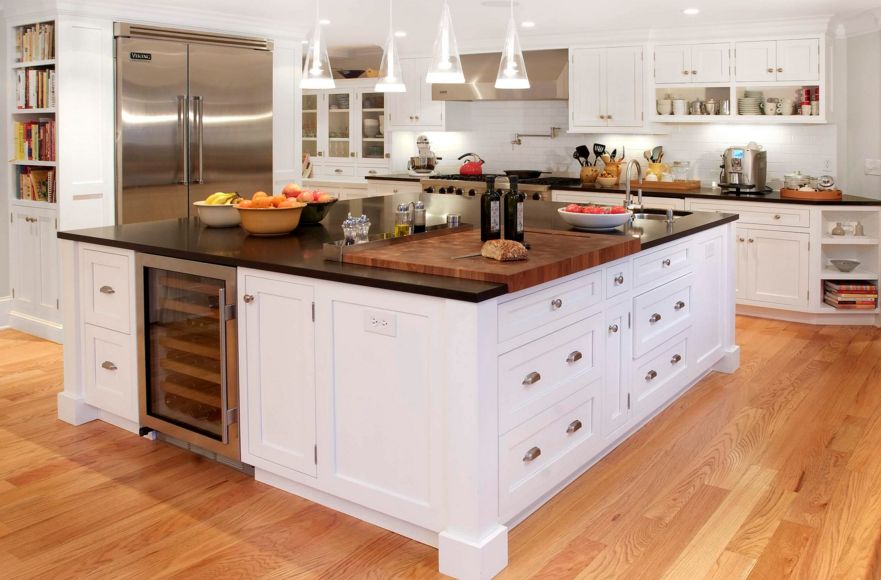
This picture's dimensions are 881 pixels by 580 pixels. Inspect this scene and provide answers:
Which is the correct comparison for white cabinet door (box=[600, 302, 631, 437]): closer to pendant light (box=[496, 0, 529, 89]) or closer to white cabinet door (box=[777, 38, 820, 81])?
pendant light (box=[496, 0, 529, 89])

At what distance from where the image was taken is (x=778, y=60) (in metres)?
6.73

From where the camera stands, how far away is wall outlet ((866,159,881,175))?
6707mm

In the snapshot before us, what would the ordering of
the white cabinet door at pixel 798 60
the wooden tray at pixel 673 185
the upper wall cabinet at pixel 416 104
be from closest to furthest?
the white cabinet door at pixel 798 60
the wooden tray at pixel 673 185
the upper wall cabinet at pixel 416 104

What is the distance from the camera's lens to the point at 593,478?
354 cm

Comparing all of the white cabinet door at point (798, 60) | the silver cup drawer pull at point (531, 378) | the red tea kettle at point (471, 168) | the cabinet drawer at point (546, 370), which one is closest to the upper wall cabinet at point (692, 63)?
the white cabinet door at point (798, 60)

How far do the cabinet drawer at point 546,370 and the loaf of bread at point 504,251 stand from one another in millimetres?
307

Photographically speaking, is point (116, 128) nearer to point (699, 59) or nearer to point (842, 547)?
point (699, 59)

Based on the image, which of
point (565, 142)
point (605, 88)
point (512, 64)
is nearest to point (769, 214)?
point (605, 88)

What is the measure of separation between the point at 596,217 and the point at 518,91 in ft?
14.4

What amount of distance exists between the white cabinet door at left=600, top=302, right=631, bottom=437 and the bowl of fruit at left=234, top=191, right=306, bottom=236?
4.74ft

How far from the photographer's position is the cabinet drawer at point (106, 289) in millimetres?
3758

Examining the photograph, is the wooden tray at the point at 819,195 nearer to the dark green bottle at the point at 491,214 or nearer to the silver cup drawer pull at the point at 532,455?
the dark green bottle at the point at 491,214

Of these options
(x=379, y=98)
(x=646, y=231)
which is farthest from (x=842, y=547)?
(x=379, y=98)

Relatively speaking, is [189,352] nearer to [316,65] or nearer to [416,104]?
[316,65]
